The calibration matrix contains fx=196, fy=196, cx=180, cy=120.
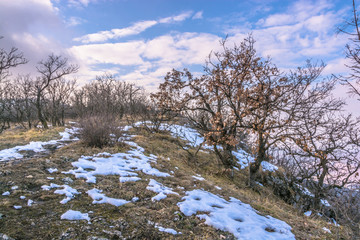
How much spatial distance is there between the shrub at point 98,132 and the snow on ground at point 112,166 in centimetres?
123

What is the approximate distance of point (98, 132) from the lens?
804 centimetres

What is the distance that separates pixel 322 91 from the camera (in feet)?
28.4

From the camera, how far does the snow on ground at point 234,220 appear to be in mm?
3268

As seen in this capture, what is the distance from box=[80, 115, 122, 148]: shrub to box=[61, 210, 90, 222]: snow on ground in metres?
5.08

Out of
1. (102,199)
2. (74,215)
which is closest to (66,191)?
(102,199)

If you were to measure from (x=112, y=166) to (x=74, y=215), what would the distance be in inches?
116

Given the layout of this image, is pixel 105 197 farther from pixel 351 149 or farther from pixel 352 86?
pixel 351 149

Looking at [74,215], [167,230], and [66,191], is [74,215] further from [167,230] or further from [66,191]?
[167,230]

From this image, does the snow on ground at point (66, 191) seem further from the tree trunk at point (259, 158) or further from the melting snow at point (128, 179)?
the tree trunk at point (259, 158)

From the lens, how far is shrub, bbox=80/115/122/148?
795 cm

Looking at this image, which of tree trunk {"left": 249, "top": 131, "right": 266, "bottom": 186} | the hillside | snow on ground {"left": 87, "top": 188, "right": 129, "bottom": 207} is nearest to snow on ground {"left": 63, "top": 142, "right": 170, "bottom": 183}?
A: the hillside

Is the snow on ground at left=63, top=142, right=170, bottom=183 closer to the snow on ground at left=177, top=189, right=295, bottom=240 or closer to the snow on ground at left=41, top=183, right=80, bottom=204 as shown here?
the snow on ground at left=41, top=183, right=80, bottom=204

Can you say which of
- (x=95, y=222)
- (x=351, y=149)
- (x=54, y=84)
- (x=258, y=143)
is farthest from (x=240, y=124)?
(x=54, y=84)

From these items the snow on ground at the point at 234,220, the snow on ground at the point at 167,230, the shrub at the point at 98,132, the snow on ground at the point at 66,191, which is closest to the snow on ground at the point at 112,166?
the snow on ground at the point at 66,191
